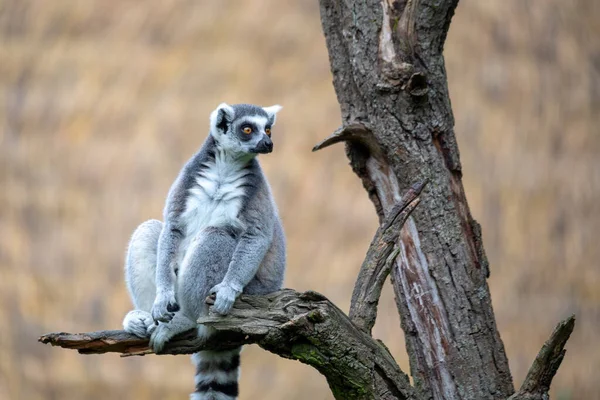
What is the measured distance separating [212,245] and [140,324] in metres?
0.61

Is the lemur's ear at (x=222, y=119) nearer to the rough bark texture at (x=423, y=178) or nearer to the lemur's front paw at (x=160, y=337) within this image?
the rough bark texture at (x=423, y=178)

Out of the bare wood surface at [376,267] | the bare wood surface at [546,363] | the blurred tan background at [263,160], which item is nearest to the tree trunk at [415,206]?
the bare wood surface at [376,267]

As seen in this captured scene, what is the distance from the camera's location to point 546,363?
3.98 metres

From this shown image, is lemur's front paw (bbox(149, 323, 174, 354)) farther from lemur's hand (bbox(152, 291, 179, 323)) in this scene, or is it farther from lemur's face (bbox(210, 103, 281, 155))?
lemur's face (bbox(210, 103, 281, 155))

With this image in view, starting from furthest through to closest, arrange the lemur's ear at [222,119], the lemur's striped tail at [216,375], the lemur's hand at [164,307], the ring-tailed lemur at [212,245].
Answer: the lemur's ear at [222,119] → the lemur's striped tail at [216,375] → the ring-tailed lemur at [212,245] → the lemur's hand at [164,307]

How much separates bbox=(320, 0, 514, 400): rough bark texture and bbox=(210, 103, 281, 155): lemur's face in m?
0.50

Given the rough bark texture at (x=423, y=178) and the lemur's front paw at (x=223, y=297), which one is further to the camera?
the rough bark texture at (x=423, y=178)

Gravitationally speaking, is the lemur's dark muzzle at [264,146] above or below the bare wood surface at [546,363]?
above

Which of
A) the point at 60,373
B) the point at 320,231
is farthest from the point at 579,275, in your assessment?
the point at 60,373

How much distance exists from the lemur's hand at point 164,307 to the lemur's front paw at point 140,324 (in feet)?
0.25

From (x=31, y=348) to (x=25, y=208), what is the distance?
1566 millimetres

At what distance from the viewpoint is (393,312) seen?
28.0 feet

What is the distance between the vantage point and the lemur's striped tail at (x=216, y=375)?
4.70 meters

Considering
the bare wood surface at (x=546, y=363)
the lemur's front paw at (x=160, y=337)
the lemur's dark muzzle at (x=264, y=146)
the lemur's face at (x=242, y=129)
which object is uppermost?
the lemur's face at (x=242, y=129)
